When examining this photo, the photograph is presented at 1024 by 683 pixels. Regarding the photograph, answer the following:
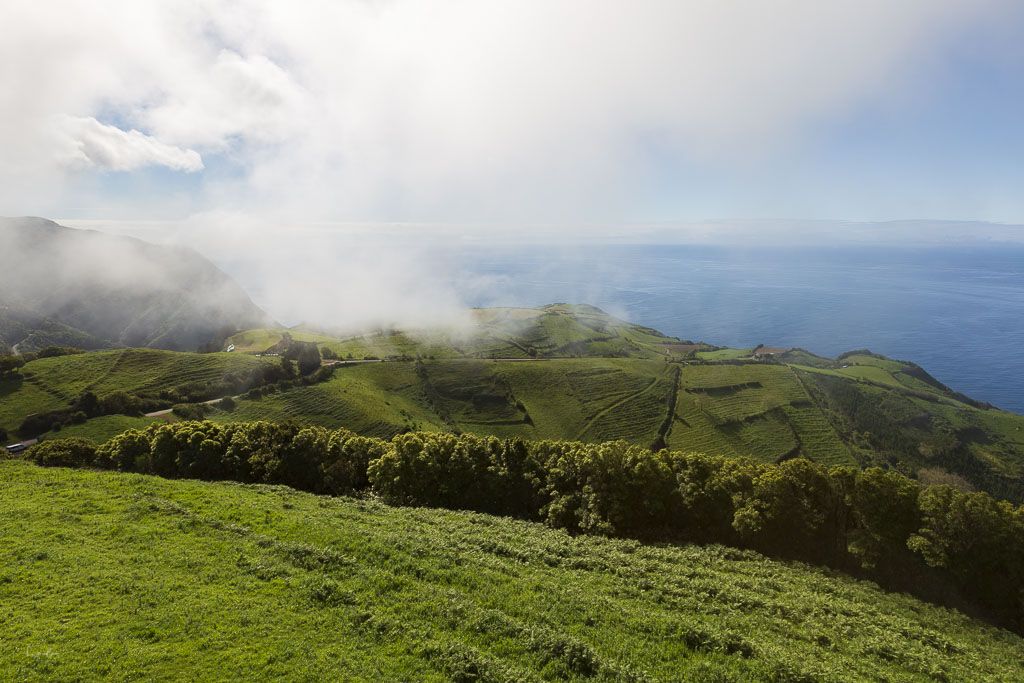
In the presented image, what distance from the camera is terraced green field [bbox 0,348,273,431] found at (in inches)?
4269

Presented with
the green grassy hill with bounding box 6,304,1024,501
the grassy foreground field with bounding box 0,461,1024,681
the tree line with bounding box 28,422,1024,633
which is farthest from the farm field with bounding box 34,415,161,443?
the grassy foreground field with bounding box 0,461,1024,681

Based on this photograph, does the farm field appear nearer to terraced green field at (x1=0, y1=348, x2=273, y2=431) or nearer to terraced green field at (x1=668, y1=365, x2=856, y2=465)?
terraced green field at (x1=0, y1=348, x2=273, y2=431)

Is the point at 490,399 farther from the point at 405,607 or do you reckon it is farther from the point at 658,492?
the point at 405,607

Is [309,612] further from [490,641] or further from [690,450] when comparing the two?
Result: [690,450]

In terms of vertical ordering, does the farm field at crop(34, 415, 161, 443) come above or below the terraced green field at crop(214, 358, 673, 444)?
above

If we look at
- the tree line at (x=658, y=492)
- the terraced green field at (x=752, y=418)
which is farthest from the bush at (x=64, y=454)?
the terraced green field at (x=752, y=418)

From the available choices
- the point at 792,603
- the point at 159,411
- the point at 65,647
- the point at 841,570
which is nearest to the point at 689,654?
the point at 792,603

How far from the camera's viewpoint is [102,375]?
126 meters

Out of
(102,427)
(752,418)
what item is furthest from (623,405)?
(102,427)

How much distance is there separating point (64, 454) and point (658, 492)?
52.5 metres

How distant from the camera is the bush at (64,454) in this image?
41.6 m

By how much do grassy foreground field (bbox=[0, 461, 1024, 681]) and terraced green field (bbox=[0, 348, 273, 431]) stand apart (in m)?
110

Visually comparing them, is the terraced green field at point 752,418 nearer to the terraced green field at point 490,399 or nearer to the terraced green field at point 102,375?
the terraced green field at point 490,399

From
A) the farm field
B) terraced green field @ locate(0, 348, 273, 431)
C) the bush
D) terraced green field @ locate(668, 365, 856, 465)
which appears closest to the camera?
the bush
